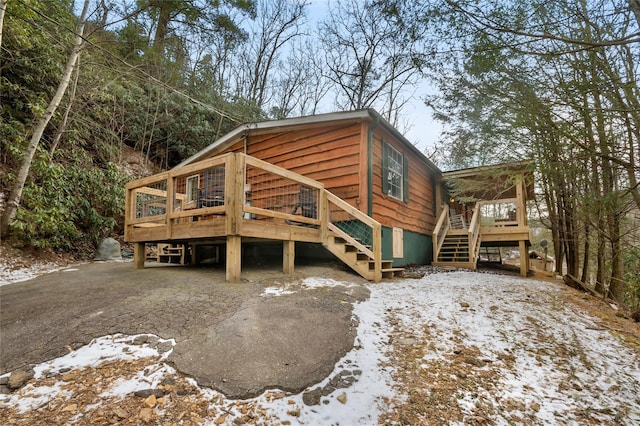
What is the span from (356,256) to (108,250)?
6971 mm

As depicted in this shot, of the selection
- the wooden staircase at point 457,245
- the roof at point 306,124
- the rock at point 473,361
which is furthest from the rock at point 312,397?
the wooden staircase at point 457,245

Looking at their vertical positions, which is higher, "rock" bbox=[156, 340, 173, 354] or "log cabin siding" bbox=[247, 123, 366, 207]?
"log cabin siding" bbox=[247, 123, 366, 207]

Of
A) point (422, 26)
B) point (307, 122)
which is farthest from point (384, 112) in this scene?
point (422, 26)

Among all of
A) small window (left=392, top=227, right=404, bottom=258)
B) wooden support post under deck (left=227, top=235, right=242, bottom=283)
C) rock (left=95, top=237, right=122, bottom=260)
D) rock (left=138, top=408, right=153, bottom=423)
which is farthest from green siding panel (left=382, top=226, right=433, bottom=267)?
rock (left=95, top=237, right=122, bottom=260)

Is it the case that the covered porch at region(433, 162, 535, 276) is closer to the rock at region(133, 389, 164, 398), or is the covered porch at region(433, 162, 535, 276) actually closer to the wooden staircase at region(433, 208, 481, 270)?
the wooden staircase at region(433, 208, 481, 270)

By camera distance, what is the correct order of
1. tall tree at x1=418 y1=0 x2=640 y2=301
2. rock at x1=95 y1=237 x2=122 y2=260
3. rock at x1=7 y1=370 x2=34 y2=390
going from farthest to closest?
1. rock at x1=95 y1=237 x2=122 y2=260
2. tall tree at x1=418 y1=0 x2=640 y2=301
3. rock at x1=7 y1=370 x2=34 y2=390

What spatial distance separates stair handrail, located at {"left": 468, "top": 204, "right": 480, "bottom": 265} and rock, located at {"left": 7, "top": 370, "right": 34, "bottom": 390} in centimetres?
883

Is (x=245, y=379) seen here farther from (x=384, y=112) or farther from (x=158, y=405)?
(x=384, y=112)

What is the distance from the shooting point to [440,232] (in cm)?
1039

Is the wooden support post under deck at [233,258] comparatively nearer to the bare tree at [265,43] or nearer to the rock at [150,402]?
the rock at [150,402]

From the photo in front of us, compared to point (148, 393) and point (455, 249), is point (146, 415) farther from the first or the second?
point (455, 249)

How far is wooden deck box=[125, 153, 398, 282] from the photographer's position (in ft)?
13.8

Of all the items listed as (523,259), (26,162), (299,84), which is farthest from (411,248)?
(299,84)

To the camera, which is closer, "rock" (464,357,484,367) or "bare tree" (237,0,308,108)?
"rock" (464,357,484,367)
